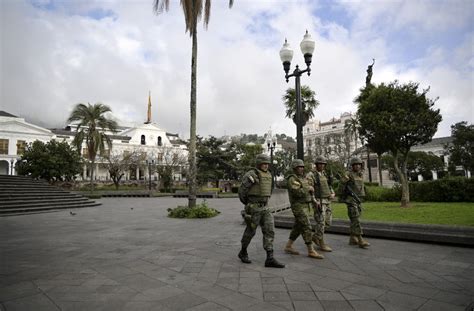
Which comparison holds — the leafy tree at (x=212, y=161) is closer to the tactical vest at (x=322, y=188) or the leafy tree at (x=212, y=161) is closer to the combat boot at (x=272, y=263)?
the tactical vest at (x=322, y=188)

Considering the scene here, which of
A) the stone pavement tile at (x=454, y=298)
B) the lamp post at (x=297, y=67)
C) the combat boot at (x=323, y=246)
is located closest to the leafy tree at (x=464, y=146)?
the lamp post at (x=297, y=67)

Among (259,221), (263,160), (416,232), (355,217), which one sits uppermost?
(263,160)

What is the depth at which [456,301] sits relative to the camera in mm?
3215

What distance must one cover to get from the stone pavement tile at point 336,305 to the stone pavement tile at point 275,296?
1.38ft

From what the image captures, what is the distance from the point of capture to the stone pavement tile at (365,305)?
3.05 meters

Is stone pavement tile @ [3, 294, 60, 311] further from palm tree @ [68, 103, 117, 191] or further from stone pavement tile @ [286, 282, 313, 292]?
palm tree @ [68, 103, 117, 191]

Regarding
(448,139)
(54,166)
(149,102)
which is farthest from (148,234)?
(149,102)

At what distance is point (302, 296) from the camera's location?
11.2 feet

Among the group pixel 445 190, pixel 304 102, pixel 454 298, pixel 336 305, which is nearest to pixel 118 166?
pixel 304 102

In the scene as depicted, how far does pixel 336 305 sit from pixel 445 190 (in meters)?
13.9

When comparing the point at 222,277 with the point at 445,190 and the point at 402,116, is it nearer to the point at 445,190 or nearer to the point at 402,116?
the point at 402,116

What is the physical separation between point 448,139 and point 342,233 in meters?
64.2

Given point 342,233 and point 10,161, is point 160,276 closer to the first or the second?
point 342,233

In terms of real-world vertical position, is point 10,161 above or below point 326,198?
above
